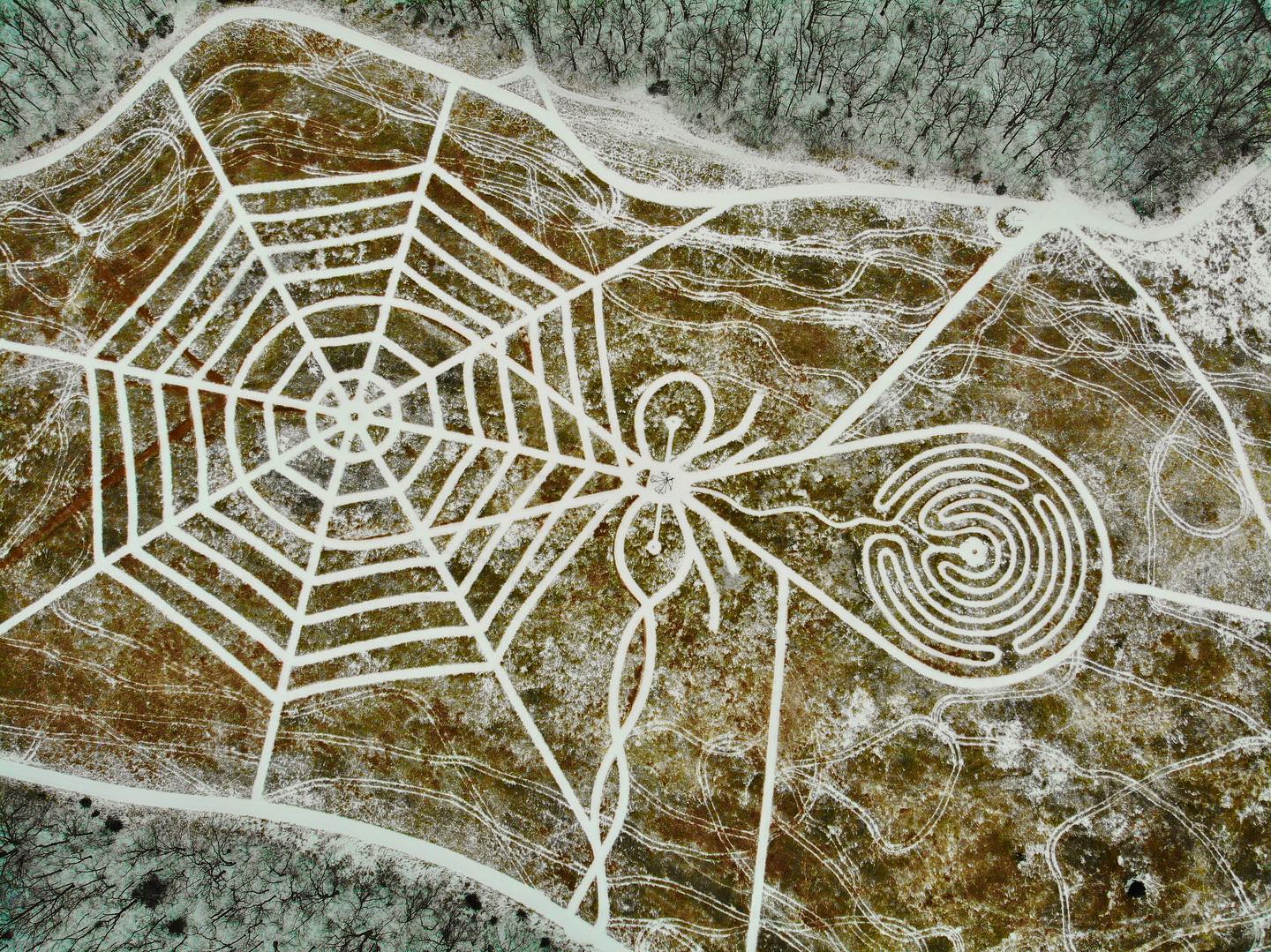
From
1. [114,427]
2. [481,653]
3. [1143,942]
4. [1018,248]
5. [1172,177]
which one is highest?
[1172,177]

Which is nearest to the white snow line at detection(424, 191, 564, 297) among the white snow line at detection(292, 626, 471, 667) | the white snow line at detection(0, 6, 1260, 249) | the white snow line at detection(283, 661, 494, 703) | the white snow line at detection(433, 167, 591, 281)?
the white snow line at detection(433, 167, 591, 281)

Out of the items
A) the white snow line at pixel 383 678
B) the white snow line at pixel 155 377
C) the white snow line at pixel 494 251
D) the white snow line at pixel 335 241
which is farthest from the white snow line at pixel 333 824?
the white snow line at pixel 494 251

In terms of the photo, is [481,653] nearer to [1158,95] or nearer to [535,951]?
[535,951]

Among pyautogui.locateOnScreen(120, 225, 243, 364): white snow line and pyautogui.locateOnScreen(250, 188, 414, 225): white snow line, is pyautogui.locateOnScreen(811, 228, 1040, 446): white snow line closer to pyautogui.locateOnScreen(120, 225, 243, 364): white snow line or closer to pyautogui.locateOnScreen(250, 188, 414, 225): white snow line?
pyautogui.locateOnScreen(250, 188, 414, 225): white snow line

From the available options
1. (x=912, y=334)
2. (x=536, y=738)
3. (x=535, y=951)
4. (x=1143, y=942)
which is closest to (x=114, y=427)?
(x=536, y=738)

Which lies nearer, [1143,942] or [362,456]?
[1143,942]

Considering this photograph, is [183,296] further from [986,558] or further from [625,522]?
[986,558]
